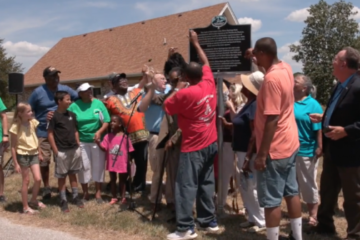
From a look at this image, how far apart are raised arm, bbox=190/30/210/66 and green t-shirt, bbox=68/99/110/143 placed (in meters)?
1.95

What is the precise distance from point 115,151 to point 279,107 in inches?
126

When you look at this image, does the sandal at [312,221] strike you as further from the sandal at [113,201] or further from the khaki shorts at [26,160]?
the khaki shorts at [26,160]

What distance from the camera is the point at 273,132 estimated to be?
4.04 metres

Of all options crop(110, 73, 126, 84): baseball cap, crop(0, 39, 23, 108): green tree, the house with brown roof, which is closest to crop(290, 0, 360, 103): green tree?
the house with brown roof

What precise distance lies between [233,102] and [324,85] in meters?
37.4

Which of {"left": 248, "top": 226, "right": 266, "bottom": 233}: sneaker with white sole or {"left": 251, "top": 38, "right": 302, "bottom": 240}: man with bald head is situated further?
{"left": 248, "top": 226, "right": 266, "bottom": 233}: sneaker with white sole

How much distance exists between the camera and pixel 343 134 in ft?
14.9

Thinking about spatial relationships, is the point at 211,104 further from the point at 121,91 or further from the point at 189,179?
the point at 121,91

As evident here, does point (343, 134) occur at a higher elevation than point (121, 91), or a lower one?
lower

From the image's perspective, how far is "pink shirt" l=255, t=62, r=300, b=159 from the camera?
4000 millimetres

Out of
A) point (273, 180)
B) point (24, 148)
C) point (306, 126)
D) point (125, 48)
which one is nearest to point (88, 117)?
point (24, 148)

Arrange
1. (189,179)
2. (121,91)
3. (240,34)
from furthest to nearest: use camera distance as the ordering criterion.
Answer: (121,91)
(240,34)
(189,179)

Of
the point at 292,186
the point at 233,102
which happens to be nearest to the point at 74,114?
the point at 233,102

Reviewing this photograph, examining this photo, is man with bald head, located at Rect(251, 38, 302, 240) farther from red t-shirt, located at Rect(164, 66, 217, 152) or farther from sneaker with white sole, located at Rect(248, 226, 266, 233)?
sneaker with white sole, located at Rect(248, 226, 266, 233)
